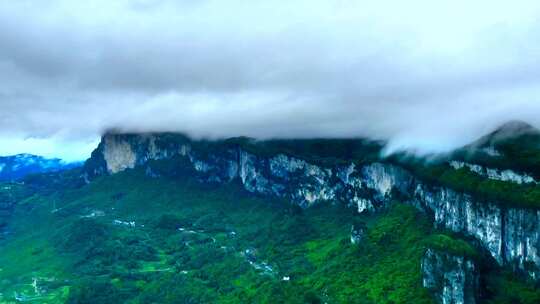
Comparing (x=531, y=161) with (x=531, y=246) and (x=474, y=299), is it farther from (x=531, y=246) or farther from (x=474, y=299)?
(x=474, y=299)

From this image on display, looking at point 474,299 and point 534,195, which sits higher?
point 534,195

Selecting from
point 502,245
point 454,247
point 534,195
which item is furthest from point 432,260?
point 534,195

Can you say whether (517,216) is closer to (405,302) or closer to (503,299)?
(503,299)

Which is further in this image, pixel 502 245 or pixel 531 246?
pixel 502 245

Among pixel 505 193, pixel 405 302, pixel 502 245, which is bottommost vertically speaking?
pixel 405 302

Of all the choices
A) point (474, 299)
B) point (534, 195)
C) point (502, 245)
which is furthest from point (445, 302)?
point (534, 195)

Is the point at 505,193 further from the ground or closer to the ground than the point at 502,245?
further from the ground
